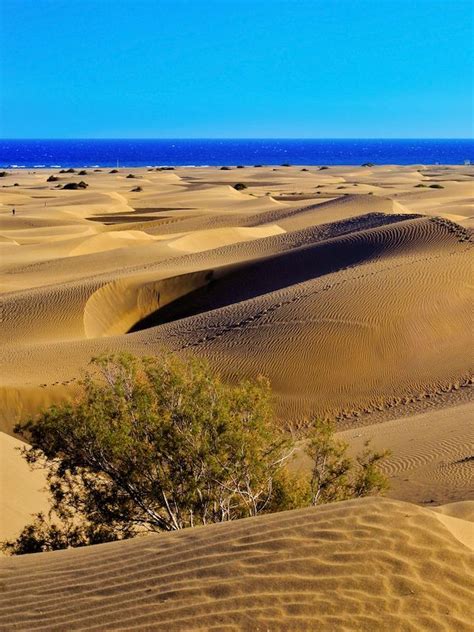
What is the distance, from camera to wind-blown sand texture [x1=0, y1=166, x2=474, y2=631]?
5.33 meters

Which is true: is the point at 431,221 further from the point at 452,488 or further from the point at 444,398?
the point at 452,488

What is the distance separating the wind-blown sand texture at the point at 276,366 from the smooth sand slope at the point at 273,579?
0.02 meters

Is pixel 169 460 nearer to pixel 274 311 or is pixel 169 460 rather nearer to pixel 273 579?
pixel 273 579

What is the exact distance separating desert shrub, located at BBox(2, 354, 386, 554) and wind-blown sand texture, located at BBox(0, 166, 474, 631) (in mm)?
1173

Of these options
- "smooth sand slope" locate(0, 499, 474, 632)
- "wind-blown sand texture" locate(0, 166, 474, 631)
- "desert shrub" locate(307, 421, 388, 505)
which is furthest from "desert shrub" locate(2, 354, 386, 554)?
"smooth sand slope" locate(0, 499, 474, 632)

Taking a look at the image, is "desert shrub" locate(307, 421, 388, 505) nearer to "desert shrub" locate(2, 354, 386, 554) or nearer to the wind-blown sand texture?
"desert shrub" locate(2, 354, 386, 554)

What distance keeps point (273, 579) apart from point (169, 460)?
3220 mm

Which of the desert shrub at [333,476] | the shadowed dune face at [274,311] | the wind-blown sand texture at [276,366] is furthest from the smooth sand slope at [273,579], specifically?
the shadowed dune face at [274,311]

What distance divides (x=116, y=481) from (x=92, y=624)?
137 inches

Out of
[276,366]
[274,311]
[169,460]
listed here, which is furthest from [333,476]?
[274,311]

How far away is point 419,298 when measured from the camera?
1845 centimetres

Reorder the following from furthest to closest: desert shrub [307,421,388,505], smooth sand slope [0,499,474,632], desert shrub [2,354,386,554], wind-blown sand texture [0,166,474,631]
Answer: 1. desert shrub [307,421,388,505]
2. desert shrub [2,354,386,554]
3. wind-blown sand texture [0,166,474,631]
4. smooth sand slope [0,499,474,632]

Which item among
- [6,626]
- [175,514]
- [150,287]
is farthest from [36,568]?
[150,287]

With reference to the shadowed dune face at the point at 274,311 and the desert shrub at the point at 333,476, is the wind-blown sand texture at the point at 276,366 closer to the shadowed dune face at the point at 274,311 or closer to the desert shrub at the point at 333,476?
the shadowed dune face at the point at 274,311
